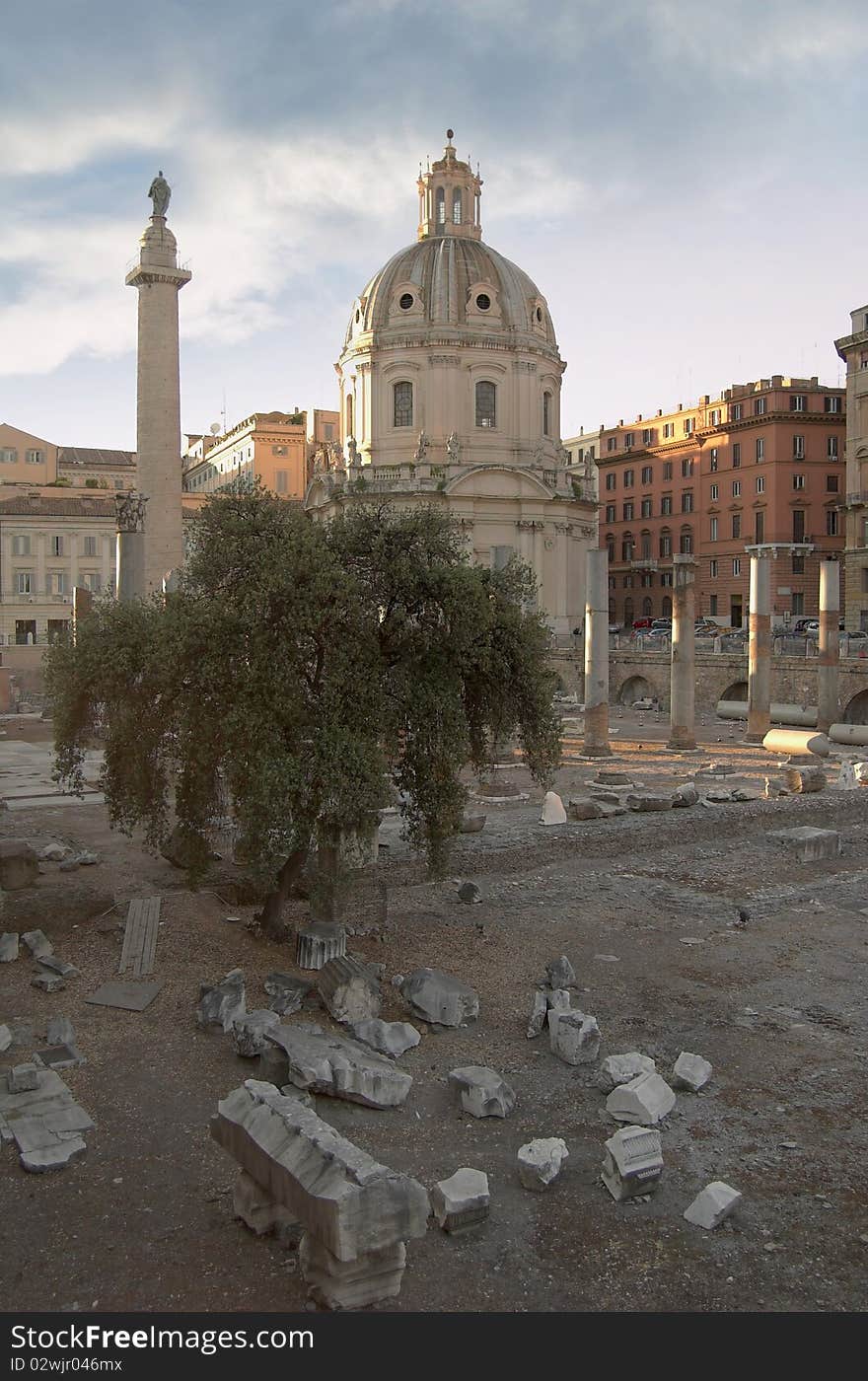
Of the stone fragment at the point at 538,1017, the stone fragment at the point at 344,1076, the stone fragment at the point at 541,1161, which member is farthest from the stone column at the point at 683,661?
the stone fragment at the point at 541,1161

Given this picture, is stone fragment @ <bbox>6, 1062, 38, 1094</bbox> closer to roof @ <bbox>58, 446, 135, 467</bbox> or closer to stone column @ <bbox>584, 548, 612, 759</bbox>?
stone column @ <bbox>584, 548, 612, 759</bbox>

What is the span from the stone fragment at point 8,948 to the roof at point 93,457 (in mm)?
82555

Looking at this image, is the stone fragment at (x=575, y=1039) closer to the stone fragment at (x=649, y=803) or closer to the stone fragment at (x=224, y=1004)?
the stone fragment at (x=224, y=1004)

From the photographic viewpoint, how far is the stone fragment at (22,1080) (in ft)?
28.2

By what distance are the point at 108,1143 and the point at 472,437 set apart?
52758mm

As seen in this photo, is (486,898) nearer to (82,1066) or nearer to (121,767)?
(121,767)

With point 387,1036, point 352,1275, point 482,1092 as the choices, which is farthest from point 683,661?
point 352,1275

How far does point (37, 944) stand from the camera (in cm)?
1197

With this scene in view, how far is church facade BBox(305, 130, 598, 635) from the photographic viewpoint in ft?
185

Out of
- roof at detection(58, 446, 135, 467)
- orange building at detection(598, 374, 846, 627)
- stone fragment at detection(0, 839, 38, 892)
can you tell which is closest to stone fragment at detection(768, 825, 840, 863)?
stone fragment at detection(0, 839, 38, 892)

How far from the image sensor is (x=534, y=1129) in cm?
838

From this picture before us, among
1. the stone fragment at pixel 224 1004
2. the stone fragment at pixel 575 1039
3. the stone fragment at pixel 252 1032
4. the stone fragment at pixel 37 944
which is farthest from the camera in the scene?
the stone fragment at pixel 37 944
